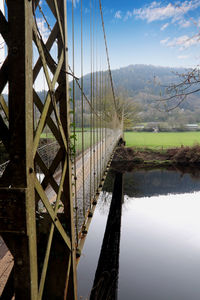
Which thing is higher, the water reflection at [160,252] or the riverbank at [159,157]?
the riverbank at [159,157]

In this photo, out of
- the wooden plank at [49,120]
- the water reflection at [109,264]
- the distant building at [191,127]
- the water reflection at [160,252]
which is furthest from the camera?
the distant building at [191,127]

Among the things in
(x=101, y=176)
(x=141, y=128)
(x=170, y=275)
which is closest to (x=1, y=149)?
(x=101, y=176)

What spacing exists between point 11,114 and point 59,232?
0.71m

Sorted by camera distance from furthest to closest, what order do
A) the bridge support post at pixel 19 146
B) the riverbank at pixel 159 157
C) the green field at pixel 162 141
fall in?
the green field at pixel 162 141
the riverbank at pixel 159 157
the bridge support post at pixel 19 146

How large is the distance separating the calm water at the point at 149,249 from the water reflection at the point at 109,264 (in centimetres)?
2

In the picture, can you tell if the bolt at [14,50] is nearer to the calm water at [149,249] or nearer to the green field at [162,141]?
the calm water at [149,249]

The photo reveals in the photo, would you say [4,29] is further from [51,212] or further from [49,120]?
[51,212]

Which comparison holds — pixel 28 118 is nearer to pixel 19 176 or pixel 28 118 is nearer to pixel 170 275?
pixel 19 176

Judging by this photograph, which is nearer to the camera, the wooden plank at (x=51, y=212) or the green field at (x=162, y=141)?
the wooden plank at (x=51, y=212)

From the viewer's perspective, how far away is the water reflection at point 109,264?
4.56 metres

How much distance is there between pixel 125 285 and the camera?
4.82 meters

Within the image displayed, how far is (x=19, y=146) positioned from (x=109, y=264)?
5.40 meters

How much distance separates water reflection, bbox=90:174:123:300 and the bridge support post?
13.0 feet

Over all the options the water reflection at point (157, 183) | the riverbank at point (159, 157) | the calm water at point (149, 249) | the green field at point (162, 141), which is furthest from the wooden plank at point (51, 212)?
the green field at point (162, 141)
